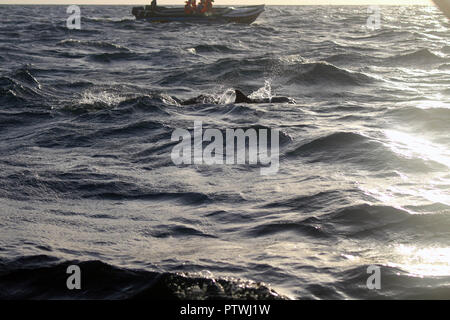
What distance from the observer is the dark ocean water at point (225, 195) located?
5398 millimetres

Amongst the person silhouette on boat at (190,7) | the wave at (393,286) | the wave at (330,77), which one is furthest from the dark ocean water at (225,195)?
the person silhouette on boat at (190,7)

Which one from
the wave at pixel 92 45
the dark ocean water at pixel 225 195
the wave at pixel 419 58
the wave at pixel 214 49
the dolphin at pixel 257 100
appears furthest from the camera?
the wave at pixel 92 45

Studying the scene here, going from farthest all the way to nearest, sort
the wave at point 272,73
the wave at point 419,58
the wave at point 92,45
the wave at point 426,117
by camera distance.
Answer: the wave at point 92,45 → the wave at point 419,58 → the wave at point 272,73 → the wave at point 426,117

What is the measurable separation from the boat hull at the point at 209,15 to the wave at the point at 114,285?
4493 centimetres

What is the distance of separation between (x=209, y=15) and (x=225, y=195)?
4306 centimetres

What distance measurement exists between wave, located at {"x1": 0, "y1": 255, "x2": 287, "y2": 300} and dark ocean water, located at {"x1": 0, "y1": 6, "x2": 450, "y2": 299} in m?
0.02

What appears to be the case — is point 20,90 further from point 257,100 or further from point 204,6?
point 204,6

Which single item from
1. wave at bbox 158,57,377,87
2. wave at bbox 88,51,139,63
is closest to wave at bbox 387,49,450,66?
wave at bbox 158,57,377,87

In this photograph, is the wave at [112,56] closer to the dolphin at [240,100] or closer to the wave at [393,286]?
the dolphin at [240,100]

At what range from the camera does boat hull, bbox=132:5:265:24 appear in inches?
1944

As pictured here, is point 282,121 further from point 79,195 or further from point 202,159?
point 79,195

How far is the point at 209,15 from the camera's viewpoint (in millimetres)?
49500

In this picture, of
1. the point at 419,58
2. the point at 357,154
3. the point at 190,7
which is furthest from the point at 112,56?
the point at 190,7

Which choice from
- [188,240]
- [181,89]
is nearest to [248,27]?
[181,89]
